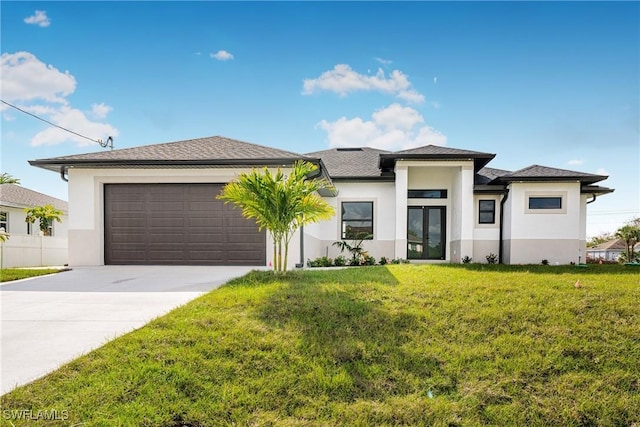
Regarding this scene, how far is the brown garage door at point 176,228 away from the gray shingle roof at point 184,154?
91 cm

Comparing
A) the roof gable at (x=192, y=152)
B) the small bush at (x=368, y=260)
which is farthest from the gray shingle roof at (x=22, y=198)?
the small bush at (x=368, y=260)

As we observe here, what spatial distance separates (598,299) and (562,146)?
41.1ft

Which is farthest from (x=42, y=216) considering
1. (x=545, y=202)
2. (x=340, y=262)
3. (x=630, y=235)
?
(x=630, y=235)

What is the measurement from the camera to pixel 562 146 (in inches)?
603

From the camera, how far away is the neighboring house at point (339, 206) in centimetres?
1084

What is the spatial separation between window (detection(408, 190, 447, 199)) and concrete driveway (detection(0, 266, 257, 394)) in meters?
8.94

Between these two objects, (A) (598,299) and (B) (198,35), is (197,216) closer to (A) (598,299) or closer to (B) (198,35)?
(B) (198,35)

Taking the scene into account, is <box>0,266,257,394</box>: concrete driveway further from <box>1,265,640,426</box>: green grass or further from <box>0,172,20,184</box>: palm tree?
<box>0,172,20,184</box>: palm tree

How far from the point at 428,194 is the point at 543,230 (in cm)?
453

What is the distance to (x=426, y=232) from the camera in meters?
15.1

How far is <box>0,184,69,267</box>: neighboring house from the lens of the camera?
46.1ft

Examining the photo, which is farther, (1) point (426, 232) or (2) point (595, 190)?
(1) point (426, 232)

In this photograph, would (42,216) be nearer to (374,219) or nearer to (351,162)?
(351,162)

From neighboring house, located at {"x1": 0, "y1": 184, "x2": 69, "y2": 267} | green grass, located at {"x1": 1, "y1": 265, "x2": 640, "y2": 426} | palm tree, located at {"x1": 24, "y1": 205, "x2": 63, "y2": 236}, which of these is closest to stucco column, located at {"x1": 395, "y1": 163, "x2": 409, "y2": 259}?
green grass, located at {"x1": 1, "y1": 265, "x2": 640, "y2": 426}
